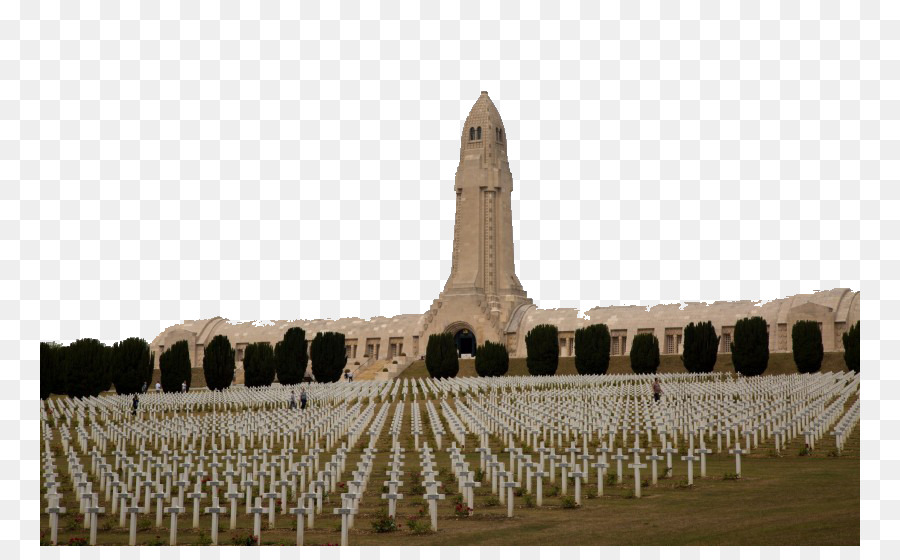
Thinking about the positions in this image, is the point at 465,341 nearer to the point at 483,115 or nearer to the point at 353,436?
the point at 483,115

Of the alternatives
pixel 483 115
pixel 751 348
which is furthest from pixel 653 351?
pixel 483 115

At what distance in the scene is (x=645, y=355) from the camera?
50.2 metres

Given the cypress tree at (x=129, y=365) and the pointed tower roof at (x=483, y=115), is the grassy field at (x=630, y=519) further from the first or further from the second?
the pointed tower roof at (x=483, y=115)

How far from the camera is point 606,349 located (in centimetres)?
5209

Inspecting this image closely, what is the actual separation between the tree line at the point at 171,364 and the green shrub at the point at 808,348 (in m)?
24.2

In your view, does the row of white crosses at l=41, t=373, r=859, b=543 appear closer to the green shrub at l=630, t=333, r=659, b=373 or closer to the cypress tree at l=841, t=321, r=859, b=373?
the cypress tree at l=841, t=321, r=859, b=373

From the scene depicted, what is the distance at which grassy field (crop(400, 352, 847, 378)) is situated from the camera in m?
49.4

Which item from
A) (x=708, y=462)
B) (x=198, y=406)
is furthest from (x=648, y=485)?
(x=198, y=406)

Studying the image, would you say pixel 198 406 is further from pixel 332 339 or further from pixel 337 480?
pixel 337 480

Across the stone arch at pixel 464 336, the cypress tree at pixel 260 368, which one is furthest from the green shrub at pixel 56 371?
the stone arch at pixel 464 336

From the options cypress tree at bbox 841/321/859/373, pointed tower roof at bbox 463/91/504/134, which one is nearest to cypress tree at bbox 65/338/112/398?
cypress tree at bbox 841/321/859/373

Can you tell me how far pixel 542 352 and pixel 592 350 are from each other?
9.28ft

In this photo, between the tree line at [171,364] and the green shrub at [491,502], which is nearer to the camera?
the green shrub at [491,502]

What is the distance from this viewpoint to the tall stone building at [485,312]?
222 feet
